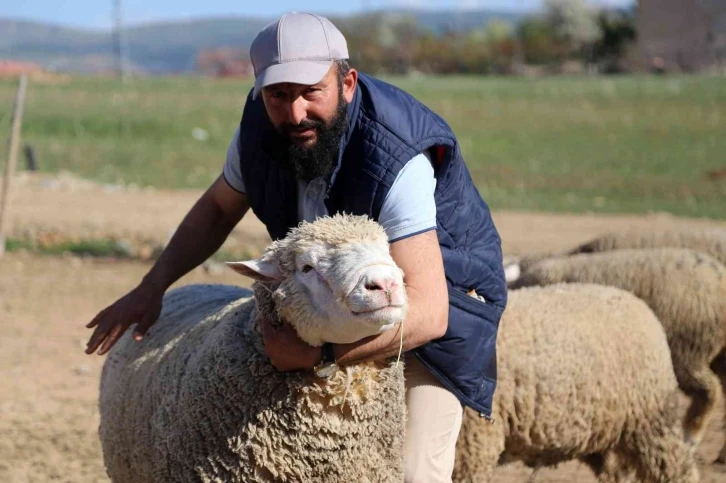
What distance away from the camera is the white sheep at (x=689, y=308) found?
23.0 feet

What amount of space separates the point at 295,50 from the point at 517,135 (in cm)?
2377

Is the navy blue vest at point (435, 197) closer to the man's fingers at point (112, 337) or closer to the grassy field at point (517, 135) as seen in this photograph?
the man's fingers at point (112, 337)

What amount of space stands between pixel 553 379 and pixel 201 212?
2066 millimetres

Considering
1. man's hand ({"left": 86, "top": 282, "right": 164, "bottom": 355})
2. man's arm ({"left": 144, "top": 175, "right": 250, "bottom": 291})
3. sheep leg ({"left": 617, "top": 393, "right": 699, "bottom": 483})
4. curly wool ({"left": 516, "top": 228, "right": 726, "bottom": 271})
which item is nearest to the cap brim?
man's arm ({"left": 144, "top": 175, "right": 250, "bottom": 291})

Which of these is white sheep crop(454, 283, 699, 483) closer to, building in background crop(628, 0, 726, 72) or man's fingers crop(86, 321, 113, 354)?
man's fingers crop(86, 321, 113, 354)

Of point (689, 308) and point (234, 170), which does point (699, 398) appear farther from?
point (234, 170)

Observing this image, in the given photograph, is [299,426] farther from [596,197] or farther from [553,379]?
[596,197]

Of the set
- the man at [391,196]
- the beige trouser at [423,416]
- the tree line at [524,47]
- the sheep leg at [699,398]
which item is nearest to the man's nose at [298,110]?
the man at [391,196]

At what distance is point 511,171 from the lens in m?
21.2

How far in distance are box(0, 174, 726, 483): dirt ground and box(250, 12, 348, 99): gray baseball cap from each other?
3.30 metres

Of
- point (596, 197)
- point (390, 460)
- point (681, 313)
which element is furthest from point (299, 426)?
point (596, 197)

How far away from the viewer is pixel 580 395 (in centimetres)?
549

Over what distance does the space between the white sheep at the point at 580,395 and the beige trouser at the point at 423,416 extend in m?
1.21

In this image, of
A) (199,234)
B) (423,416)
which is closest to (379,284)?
(423,416)
